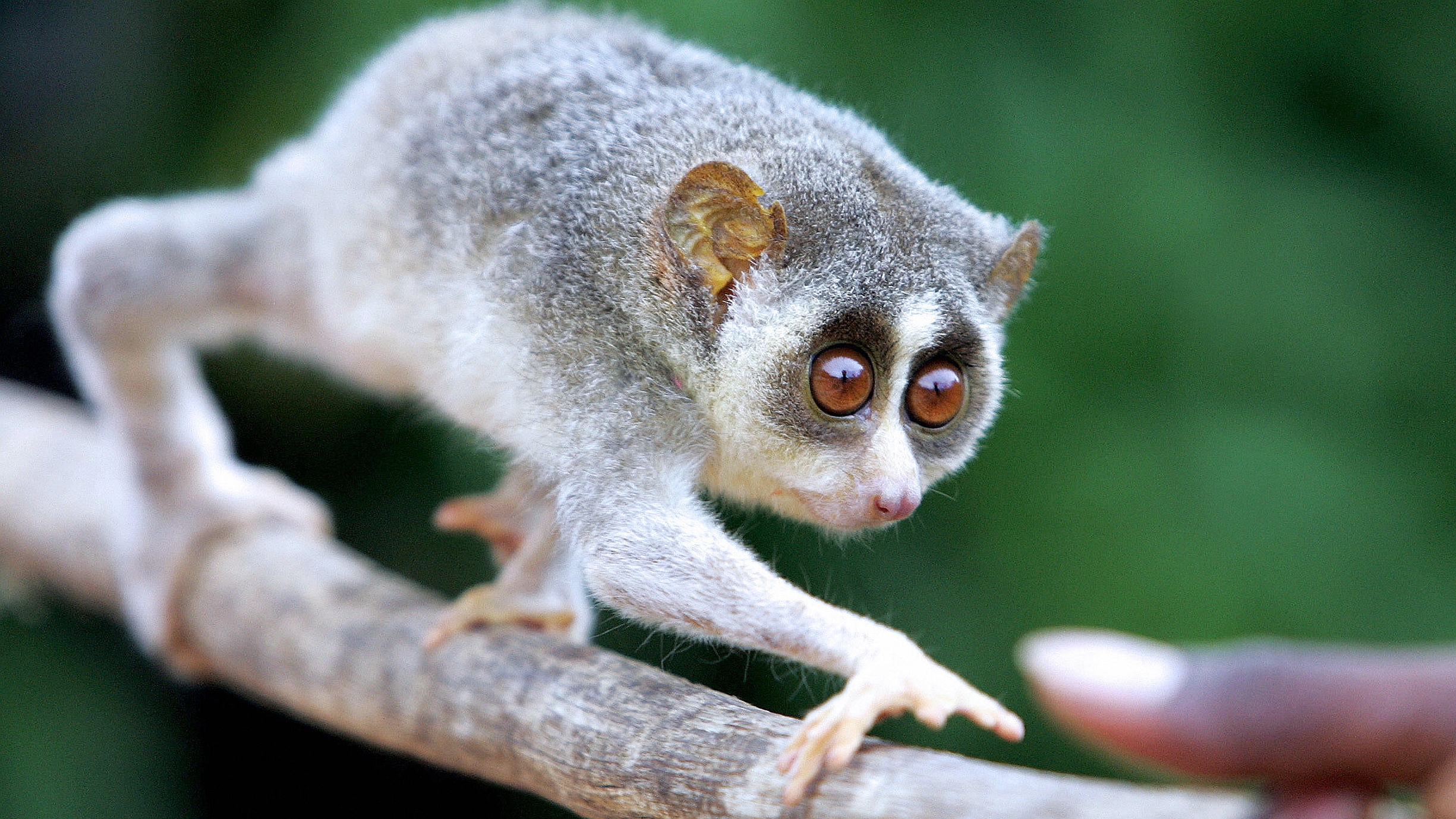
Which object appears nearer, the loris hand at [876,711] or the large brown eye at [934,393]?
the loris hand at [876,711]

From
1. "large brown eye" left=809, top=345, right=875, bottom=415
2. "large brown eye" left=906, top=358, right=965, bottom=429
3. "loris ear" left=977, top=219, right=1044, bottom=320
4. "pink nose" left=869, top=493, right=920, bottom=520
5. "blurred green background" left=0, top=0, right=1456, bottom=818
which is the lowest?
"pink nose" left=869, top=493, right=920, bottom=520

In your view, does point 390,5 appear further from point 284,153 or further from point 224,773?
point 224,773

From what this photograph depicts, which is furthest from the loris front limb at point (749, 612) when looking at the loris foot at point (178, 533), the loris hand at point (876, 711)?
the loris foot at point (178, 533)

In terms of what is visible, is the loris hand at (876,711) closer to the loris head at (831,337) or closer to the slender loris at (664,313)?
the slender loris at (664,313)

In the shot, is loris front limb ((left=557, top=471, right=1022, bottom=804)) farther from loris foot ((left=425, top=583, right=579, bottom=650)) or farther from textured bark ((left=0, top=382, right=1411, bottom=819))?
loris foot ((left=425, top=583, right=579, bottom=650))

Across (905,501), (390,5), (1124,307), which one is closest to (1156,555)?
(1124,307)

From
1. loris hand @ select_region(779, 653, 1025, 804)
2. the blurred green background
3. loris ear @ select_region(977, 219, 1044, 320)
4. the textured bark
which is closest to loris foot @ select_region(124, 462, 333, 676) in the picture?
the textured bark
